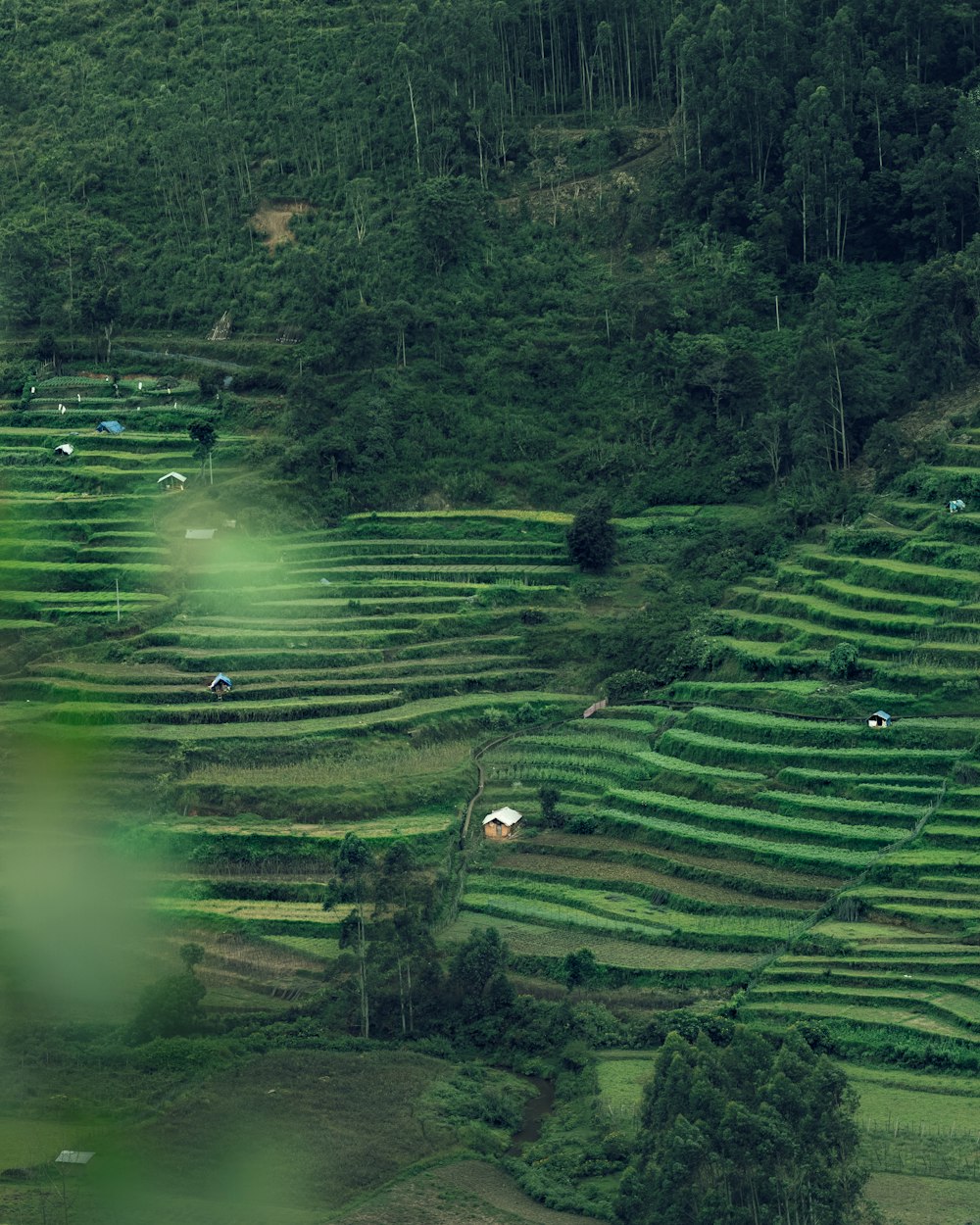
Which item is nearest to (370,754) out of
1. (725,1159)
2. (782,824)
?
(782,824)

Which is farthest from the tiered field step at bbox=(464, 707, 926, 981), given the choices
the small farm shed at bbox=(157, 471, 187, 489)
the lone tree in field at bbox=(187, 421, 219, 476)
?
the lone tree in field at bbox=(187, 421, 219, 476)

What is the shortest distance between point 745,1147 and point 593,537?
2326cm

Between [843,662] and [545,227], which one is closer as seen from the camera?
[843,662]

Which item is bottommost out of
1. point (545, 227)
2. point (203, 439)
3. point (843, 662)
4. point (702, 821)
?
point (702, 821)

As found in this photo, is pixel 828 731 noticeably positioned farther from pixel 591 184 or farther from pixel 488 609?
pixel 591 184

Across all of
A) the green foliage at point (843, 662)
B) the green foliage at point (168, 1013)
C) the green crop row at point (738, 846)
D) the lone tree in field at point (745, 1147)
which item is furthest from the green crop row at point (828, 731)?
the green foliage at point (168, 1013)

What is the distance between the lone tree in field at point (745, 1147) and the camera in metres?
34.7

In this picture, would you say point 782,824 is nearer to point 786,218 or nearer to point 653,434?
point 653,434

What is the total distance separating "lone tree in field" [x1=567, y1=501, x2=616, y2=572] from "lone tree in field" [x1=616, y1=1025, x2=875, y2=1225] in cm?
2151

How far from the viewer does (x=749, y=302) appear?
6353 centimetres

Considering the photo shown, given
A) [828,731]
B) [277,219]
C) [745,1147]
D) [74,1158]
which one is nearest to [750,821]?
[828,731]

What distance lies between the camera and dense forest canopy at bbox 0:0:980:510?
60.2 meters

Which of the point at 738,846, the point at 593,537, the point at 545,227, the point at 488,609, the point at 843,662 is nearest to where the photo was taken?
the point at 738,846

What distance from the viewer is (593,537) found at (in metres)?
56.6
